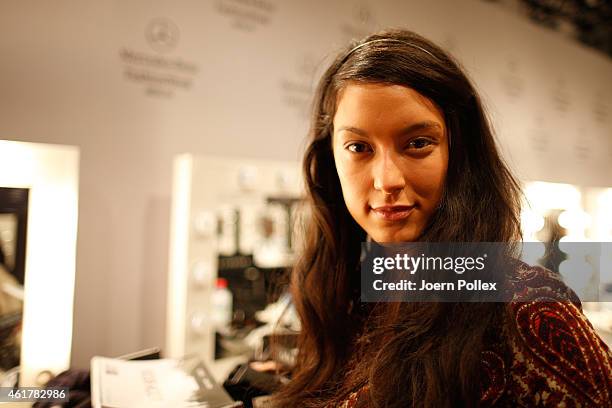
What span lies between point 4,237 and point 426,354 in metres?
0.93

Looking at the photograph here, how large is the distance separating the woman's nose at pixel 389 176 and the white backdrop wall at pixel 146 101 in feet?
1.64

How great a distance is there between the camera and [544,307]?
62cm

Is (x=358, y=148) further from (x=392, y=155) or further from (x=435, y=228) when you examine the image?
(x=435, y=228)

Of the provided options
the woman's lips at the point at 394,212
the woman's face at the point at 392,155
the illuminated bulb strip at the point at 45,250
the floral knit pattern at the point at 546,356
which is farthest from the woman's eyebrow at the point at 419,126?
the illuminated bulb strip at the point at 45,250

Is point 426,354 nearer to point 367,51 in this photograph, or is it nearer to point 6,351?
point 367,51

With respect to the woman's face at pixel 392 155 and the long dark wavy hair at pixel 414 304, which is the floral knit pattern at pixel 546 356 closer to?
the long dark wavy hair at pixel 414 304

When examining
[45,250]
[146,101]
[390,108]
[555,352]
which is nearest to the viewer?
[555,352]

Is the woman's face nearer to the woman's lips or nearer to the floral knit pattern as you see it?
the woman's lips

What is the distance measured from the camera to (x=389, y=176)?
703 mm

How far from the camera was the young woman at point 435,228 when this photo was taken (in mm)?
599

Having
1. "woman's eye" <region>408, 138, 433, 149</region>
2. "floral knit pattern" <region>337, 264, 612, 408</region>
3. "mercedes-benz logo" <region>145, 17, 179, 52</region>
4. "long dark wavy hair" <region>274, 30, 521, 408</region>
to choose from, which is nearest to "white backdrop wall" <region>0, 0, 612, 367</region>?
"mercedes-benz logo" <region>145, 17, 179, 52</region>

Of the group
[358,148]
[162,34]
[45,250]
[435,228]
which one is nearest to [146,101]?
[162,34]

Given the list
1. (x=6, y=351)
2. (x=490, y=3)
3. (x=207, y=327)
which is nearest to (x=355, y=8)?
(x=490, y=3)

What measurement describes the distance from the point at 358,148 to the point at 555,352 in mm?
410
